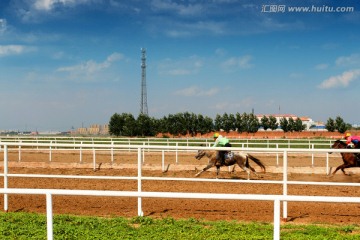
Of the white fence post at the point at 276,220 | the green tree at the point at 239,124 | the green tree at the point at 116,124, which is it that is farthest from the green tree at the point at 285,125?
the white fence post at the point at 276,220

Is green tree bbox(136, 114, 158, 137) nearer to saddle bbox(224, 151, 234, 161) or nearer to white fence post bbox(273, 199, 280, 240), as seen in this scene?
saddle bbox(224, 151, 234, 161)

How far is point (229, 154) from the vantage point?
527 inches

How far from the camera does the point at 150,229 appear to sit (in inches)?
247

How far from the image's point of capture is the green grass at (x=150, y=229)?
5.86 meters

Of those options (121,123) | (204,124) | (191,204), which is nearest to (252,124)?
(204,124)

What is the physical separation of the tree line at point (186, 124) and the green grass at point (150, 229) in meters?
65.4

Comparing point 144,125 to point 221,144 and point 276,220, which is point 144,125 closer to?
point 221,144

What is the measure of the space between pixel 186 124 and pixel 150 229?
78618 millimetres

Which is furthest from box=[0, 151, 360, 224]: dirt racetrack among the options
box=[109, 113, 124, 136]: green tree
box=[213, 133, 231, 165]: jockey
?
box=[109, 113, 124, 136]: green tree

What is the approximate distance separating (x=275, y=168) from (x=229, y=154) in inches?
124

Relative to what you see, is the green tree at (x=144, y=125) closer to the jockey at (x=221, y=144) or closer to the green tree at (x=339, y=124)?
the green tree at (x=339, y=124)

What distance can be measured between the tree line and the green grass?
6537 cm

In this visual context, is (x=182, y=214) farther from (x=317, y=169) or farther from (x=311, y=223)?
(x=317, y=169)

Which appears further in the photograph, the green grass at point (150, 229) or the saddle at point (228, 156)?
the saddle at point (228, 156)
